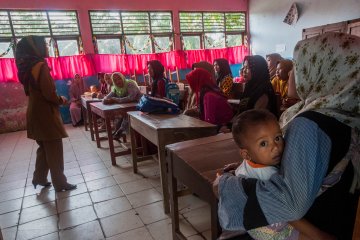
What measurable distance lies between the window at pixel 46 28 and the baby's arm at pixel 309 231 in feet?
22.7

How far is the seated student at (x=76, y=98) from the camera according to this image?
6281mm

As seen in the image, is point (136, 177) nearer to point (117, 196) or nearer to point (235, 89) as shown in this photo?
point (117, 196)

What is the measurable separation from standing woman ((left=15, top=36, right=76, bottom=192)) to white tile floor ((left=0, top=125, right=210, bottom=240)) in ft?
0.98

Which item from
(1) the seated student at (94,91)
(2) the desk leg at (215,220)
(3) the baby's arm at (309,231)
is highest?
(1) the seated student at (94,91)

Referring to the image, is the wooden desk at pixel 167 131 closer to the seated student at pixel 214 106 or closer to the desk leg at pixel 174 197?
the seated student at pixel 214 106

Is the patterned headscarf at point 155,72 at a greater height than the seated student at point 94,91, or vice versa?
the patterned headscarf at point 155,72

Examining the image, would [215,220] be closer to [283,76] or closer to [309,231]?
[309,231]

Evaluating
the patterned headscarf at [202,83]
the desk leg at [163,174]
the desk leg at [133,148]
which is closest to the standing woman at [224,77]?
the patterned headscarf at [202,83]

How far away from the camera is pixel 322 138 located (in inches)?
29.9

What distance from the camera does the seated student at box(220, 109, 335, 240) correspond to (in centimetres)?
84

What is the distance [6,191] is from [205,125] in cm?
246

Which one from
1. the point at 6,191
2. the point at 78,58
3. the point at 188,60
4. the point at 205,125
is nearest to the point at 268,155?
the point at 205,125

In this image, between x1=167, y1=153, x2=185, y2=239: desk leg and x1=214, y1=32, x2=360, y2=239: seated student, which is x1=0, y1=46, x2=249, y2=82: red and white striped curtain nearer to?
x1=167, y1=153, x2=185, y2=239: desk leg

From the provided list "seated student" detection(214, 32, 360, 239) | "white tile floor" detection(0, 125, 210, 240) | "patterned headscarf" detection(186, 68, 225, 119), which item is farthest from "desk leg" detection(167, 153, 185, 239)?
"patterned headscarf" detection(186, 68, 225, 119)
